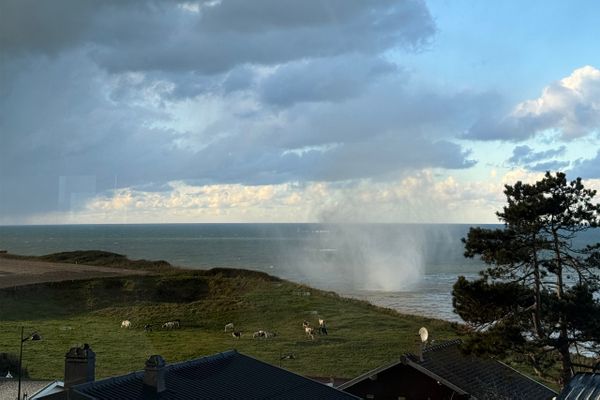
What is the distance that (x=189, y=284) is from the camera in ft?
94.2

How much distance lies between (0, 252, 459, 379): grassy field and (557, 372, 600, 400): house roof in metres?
8.85

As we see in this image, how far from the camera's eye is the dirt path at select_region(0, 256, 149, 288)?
70.1ft

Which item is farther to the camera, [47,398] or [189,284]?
[189,284]

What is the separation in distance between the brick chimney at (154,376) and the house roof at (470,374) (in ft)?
16.0

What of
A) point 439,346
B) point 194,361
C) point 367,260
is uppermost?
point 194,361

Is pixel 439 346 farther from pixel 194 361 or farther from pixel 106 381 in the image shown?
pixel 106 381

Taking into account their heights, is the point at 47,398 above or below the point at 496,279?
below

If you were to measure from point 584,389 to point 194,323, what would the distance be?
19.5 meters

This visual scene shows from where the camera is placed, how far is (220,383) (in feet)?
27.6

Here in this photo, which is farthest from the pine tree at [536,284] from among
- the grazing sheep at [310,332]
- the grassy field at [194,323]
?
the grazing sheep at [310,332]

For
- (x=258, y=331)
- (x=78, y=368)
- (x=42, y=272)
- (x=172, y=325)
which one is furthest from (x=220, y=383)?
(x=42, y=272)

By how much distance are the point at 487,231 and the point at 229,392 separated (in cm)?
728

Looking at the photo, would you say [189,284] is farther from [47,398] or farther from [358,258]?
[358,258]

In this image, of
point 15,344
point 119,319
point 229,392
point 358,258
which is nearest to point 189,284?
point 119,319
